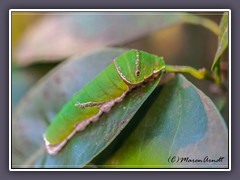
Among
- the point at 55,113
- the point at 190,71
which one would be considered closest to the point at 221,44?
the point at 190,71

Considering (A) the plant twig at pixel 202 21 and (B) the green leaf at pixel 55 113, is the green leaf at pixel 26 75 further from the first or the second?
(A) the plant twig at pixel 202 21

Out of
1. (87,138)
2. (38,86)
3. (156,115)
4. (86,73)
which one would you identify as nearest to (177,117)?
(156,115)

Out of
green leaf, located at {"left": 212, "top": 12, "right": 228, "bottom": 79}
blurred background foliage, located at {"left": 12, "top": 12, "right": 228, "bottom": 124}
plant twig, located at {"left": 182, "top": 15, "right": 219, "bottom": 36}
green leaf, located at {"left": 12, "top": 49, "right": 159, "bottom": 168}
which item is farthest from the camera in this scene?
blurred background foliage, located at {"left": 12, "top": 12, "right": 228, "bottom": 124}

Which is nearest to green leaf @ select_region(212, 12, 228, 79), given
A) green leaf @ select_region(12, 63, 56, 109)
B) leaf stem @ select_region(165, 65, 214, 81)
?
leaf stem @ select_region(165, 65, 214, 81)

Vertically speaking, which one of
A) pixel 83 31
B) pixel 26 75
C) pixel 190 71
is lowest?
pixel 190 71

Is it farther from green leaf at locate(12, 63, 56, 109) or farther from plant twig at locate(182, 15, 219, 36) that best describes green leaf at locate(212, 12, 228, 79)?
green leaf at locate(12, 63, 56, 109)

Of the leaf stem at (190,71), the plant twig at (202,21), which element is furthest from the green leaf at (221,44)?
the plant twig at (202,21)

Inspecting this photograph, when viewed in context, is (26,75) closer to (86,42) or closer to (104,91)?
(86,42)
